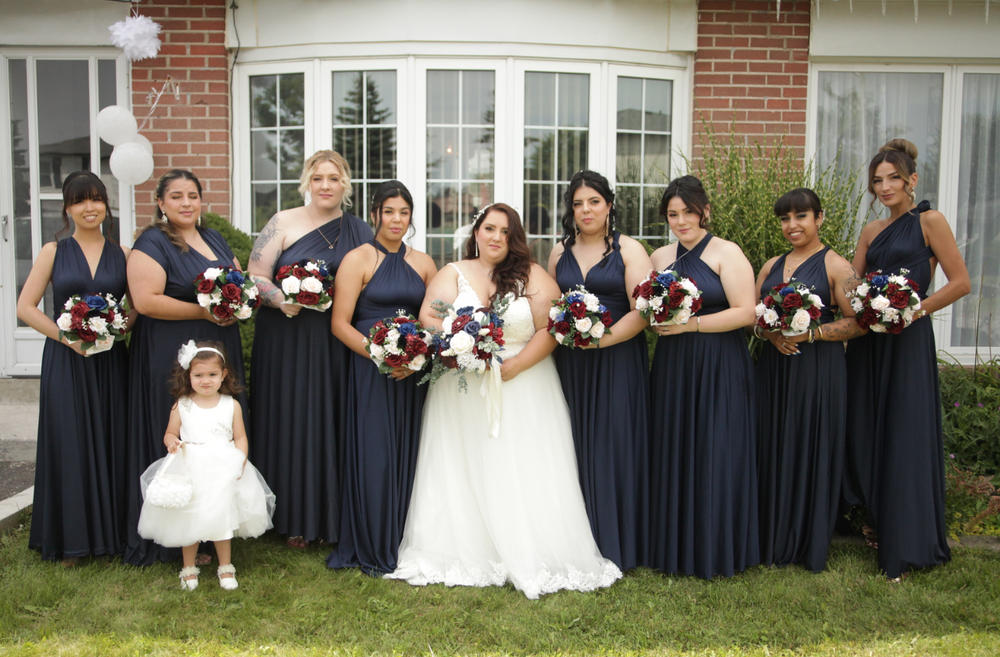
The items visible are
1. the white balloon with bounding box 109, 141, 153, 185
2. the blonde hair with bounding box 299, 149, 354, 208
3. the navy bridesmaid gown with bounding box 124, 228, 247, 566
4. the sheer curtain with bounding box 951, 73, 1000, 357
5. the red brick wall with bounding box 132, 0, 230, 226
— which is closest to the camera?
the navy bridesmaid gown with bounding box 124, 228, 247, 566

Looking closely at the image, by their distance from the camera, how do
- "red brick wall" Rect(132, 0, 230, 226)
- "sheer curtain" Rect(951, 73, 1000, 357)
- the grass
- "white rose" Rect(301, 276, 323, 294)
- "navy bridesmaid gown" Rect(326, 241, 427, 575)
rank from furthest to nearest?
"sheer curtain" Rect(951, 73, 1000, 357) < "red brick wall" Rect(132, 0, 230, 226) < "navy bridesmaid gown" Rect(326, 241, 427, 575) < "white rose" Rect(301, 276, 323, 294) < the grass

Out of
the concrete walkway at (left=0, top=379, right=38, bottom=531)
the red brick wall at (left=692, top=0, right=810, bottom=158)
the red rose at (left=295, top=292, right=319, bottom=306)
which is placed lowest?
the concrete walkway at (left=0, top=379, right=38, bottom=531)

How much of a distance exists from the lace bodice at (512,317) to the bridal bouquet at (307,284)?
0.74 meters

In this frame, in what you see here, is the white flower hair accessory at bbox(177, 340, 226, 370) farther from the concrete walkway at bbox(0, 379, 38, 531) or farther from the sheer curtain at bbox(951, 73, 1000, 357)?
the sheer curtain at bbox(951, 73, 1000, 357)

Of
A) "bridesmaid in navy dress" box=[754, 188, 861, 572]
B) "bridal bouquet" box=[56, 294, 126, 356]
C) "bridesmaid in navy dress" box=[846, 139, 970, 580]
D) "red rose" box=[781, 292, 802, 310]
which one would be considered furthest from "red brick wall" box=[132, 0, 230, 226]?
"bridesmaid in navy dress" box=[846, 139, 970, 580]

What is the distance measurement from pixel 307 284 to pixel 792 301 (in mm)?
2660

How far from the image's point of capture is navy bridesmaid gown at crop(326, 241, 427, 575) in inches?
174

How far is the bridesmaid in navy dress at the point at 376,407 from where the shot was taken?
439 centimetres

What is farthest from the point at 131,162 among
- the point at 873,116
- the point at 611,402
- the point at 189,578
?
the point at 873,116

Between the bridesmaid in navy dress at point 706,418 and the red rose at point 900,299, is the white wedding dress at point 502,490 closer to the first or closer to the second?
the bridesmaid in navy dress at point 706,418

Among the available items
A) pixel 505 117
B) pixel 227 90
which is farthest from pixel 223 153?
pixel 505 117

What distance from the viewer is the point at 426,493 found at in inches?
174

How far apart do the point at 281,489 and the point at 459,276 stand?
67.4 inches

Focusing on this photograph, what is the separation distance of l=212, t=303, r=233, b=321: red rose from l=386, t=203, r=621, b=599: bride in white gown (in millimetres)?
1062
